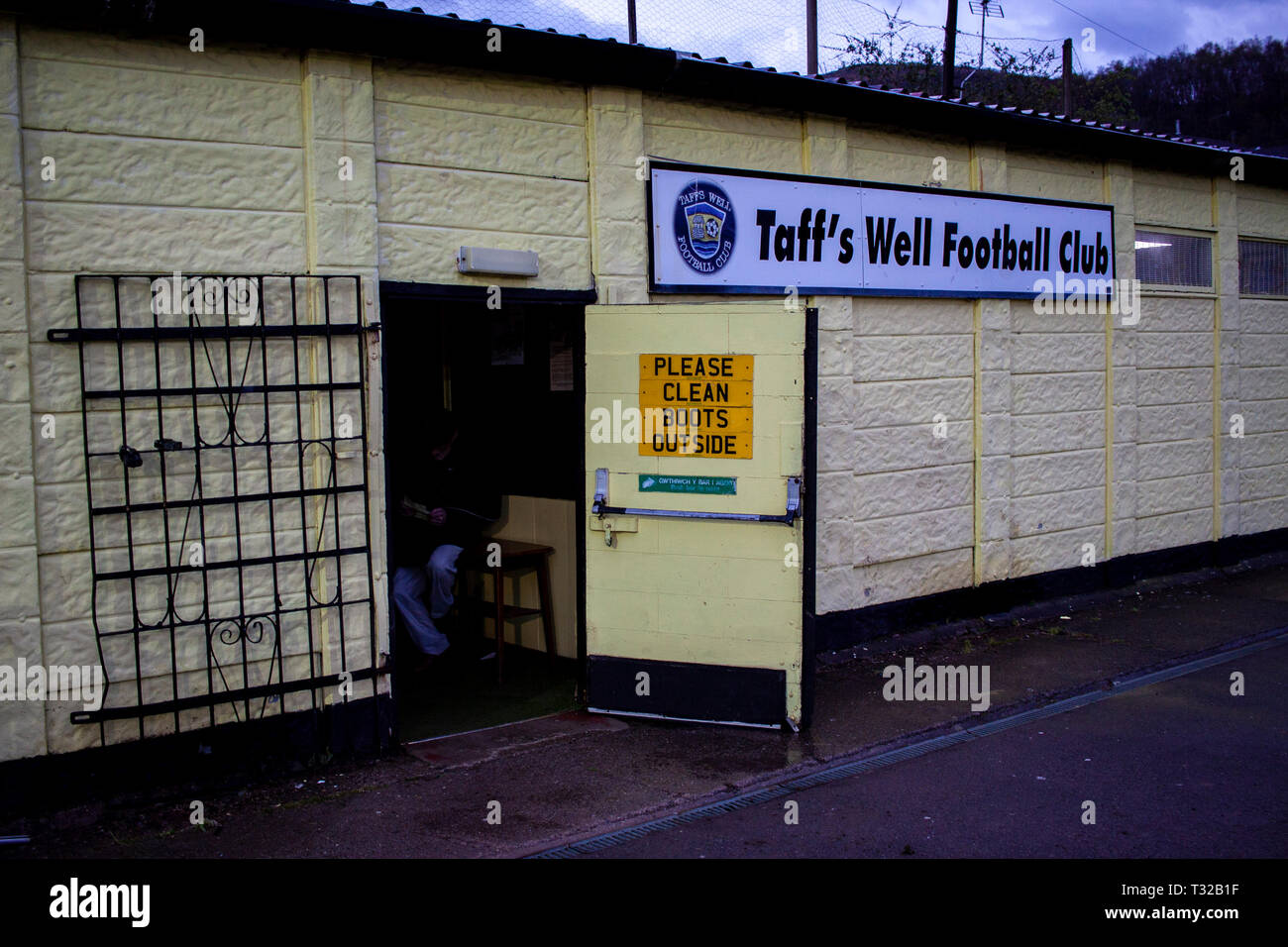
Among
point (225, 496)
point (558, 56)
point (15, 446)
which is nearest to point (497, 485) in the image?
point (225, 496)

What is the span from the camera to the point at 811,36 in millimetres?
8391

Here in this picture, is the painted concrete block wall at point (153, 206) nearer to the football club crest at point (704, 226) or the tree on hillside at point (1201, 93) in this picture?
the football club crest at point (704, 226)

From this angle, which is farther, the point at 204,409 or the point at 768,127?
the point at 768,127

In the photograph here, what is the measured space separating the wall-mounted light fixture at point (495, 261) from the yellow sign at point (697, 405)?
0.84 m

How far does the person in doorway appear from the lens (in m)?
7.25

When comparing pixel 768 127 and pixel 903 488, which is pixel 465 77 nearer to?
pixel 768 127

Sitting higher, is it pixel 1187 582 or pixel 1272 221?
pixel 1272 221

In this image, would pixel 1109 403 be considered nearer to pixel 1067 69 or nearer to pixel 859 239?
pixel 859 239

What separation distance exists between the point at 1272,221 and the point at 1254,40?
31994 millimetres

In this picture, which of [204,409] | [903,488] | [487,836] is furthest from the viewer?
[903,488]

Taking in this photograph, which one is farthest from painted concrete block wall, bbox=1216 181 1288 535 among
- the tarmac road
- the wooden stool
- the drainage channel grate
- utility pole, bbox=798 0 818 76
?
the wooden stool
